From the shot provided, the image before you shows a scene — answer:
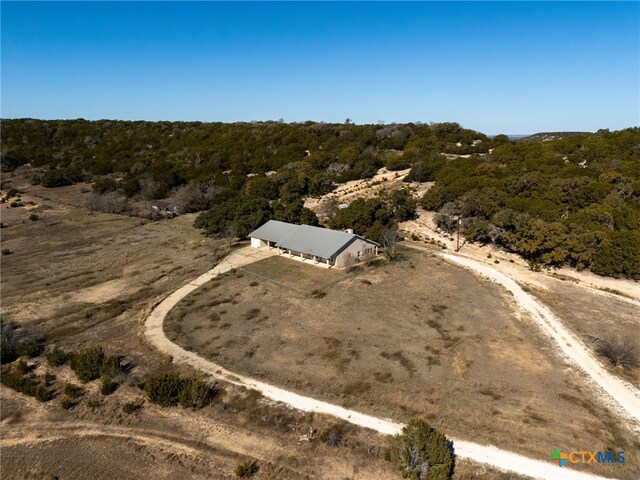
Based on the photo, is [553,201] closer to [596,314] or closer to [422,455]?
[596,314]

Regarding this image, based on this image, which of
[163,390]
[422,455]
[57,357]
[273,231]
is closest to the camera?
[422,455]

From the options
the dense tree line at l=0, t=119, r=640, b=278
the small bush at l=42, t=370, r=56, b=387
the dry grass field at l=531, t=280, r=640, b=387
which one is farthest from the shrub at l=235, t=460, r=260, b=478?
the dense tree line at l=0, t=119, r=640, b=278

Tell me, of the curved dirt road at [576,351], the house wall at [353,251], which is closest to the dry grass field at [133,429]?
the curved dirt road at [576,351]

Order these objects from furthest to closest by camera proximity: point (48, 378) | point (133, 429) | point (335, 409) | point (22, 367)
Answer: point (22, 367), point (48, 378), point (335, 409), point (133, 429)

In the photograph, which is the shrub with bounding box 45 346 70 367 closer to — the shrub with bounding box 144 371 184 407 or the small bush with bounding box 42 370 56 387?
the small bush with bounding box 42 370 56 387

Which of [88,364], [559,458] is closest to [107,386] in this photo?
[88,364]

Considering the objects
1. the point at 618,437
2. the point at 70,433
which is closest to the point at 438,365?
the point at 618,437

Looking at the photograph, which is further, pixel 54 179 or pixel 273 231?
pixel 54 179
